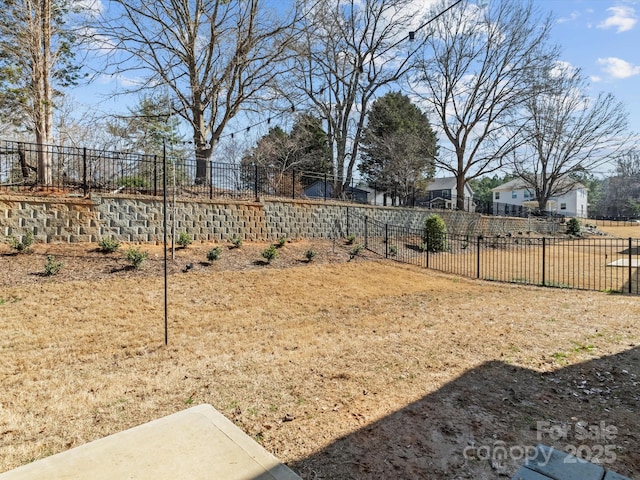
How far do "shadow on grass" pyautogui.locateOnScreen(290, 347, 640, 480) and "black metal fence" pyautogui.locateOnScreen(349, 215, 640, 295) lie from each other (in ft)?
22.9

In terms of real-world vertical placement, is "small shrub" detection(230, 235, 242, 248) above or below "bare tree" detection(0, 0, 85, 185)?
below

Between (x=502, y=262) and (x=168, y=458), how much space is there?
14.0m

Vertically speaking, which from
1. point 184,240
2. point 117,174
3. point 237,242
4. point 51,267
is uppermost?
point 117,174

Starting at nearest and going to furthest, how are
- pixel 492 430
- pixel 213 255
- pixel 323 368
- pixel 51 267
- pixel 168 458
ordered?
pixel 168 458 < pixel 492 430 < pixel 323 368 < pixel 51 267 < pixel 213 255

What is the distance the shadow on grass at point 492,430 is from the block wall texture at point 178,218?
7.84 meters

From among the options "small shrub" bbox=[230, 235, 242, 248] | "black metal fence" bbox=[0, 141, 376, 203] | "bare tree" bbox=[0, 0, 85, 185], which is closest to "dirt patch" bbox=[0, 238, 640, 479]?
"small shrub" bbox=[230, 235, 242, 248]

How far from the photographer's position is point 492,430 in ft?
8.05

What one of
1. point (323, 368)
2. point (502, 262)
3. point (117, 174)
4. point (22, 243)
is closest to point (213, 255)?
point (22, 243)

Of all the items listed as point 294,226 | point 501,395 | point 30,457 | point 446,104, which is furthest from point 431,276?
point 446,104

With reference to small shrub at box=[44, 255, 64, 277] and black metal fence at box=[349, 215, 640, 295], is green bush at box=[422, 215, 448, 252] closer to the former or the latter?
black metal fence at box=[349, 215, 640, 295]

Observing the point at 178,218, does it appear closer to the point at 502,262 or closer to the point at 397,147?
the point at 502,262

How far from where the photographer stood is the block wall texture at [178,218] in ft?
24.3

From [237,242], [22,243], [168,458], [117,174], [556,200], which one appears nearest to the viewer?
[168,458]

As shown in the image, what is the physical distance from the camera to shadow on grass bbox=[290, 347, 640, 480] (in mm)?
2068
